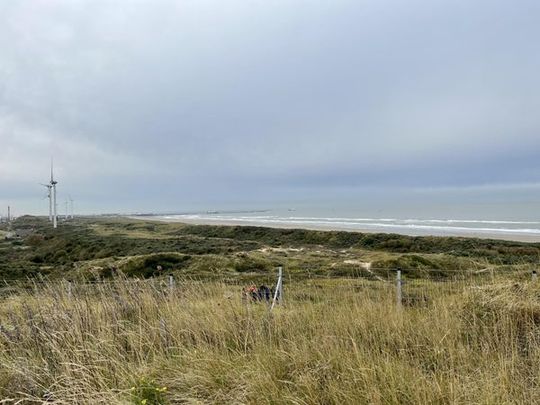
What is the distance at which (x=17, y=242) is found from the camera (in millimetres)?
58656

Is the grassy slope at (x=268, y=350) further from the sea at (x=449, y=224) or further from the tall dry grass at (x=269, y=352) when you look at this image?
the sea at (x=449, y=224)

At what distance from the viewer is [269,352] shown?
424cm

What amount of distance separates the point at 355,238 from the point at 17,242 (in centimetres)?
4388

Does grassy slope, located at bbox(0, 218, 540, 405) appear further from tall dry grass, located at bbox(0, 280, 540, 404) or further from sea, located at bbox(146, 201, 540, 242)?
sea, located at bbox(146, 201, 540, 242)

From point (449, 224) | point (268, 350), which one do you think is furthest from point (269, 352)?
point (449, 224)

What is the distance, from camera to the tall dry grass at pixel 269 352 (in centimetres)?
341

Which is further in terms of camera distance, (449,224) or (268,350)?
(449,224)

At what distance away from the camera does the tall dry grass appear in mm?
3412

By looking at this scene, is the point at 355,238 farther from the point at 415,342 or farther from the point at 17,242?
the point at 17,242

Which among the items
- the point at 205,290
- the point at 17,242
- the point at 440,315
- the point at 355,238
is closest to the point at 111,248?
the point at 355,238

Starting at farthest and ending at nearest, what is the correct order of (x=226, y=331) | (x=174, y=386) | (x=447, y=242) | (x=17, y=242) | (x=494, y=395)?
1. (x=17, y=242)
2. (x=447, y=242)
3. (x=226, y=331)
4. (x=174, y=386)
5. (x=494, y=395)

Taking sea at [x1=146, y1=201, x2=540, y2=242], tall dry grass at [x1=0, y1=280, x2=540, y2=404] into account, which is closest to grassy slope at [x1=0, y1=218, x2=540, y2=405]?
tall dry grass at [x1=0, y1=280, x2=540, y2=404]

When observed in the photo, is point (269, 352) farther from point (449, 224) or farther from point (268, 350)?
point (449, 224)

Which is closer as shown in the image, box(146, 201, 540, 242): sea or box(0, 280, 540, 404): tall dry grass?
box(0, 280, 540, 404): tall dry grass
